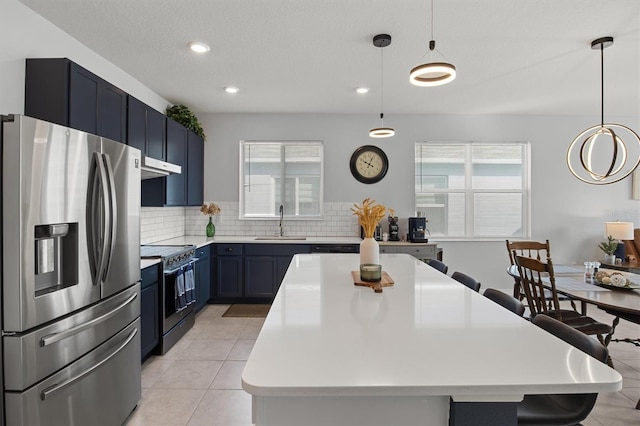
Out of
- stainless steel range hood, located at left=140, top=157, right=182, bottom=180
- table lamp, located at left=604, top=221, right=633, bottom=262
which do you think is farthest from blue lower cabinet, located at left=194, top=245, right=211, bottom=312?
table lamp, located at left=604, top=221, right=633, bottom=262

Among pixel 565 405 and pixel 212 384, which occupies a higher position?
pixel 565 405

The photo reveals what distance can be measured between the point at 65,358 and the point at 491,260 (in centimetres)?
521

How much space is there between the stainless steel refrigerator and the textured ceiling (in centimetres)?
125

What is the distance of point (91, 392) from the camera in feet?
5.84

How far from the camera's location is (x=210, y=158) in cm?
516

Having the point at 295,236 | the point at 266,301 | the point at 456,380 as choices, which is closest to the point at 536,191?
the point at 295,236

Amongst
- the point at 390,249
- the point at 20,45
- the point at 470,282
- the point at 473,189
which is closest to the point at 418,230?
the point at 390,249

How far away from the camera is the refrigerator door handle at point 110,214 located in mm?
1893

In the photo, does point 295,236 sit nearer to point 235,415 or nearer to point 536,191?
point 235,415

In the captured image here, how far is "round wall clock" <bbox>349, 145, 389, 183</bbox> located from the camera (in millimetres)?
5148

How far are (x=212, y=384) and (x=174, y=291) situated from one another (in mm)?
996

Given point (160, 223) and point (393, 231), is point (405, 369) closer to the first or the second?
point (393, 231)

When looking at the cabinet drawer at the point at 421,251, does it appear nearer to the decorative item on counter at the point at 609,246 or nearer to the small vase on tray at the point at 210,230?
the decorative item on counter at the point at 609,246

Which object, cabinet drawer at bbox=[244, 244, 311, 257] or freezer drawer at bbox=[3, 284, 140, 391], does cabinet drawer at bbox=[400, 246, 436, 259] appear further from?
freezer drawer at bbox=[3, 284, 140, 391]
